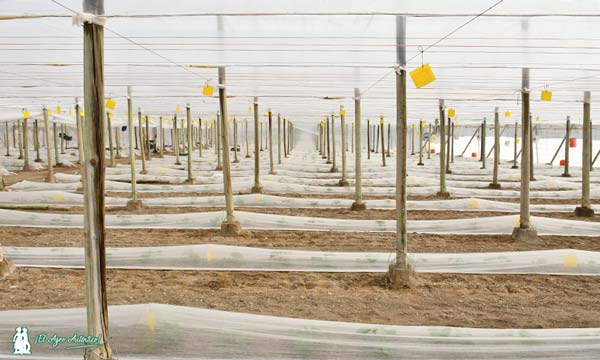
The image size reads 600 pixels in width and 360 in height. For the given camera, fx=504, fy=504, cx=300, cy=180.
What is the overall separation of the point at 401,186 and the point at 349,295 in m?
1.17

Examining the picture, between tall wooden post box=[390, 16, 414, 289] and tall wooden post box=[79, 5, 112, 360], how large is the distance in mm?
2724

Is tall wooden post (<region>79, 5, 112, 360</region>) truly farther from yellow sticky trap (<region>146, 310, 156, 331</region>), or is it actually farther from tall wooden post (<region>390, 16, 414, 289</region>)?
tall wooden post (<region>390, 16, 414, 289</region>)

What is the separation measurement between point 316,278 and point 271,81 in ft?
11.2

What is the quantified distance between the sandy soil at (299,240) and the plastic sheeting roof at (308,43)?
7.30 feet

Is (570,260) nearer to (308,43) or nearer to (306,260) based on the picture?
(306,260)

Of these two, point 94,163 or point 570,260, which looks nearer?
point 94,163

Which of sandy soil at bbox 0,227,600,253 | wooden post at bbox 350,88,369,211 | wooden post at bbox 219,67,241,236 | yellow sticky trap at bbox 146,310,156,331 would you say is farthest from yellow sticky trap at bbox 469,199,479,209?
yellow sticky trap at bbox 146,310,156,331

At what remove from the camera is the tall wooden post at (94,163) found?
104 inches

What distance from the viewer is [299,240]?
279 inches

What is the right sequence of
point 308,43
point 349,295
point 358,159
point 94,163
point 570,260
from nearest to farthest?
point 94,163 < point 308,43 < point 349,295 < point 570,260 < point 358,159

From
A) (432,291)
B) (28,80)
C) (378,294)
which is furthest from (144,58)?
(432,291)

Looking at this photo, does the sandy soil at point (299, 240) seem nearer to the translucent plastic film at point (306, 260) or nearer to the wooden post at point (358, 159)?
the translucent plastic film at point (306, 260)

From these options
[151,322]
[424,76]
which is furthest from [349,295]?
[424,76]

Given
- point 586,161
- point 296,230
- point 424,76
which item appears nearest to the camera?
point 424,76
